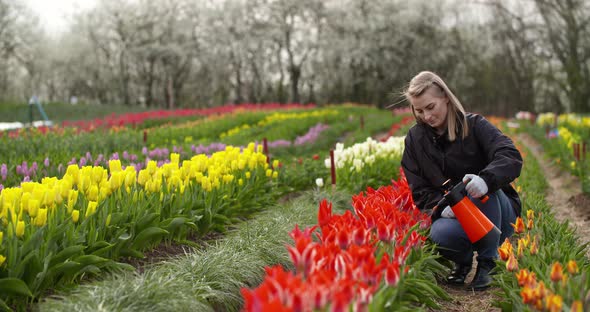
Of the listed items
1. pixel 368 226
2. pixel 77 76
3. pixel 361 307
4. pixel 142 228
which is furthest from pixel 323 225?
pixel 77 76

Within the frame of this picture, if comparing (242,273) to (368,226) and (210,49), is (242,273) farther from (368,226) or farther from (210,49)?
(210,49)

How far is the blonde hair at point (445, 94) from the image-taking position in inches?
150

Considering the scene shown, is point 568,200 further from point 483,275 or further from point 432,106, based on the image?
point 432,106

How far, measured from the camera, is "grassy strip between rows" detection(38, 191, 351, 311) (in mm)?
2695

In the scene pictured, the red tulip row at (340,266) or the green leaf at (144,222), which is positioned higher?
the red tulip row at (340,266)

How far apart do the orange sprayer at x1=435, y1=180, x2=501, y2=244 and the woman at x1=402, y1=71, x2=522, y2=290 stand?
8 centimetres

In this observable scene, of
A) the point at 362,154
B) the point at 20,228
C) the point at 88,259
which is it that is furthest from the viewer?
the point at 362,154

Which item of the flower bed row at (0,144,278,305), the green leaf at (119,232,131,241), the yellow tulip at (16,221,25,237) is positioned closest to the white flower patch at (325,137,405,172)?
the flower bed row at (0,144,278,305)

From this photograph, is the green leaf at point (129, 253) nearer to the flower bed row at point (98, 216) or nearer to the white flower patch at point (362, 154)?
the flower bed row at point (98, 216)

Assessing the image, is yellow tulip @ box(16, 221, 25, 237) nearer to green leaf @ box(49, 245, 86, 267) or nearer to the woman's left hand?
green leaf @ box(49, 245, 86, 267)

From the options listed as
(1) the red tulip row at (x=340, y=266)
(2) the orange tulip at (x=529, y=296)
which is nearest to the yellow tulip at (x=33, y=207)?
(1) the red tulip row at (x=340, y=266)

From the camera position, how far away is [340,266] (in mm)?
2426

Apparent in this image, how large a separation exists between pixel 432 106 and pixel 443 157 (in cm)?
39

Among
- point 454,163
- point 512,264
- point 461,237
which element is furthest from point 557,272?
point 454,163
